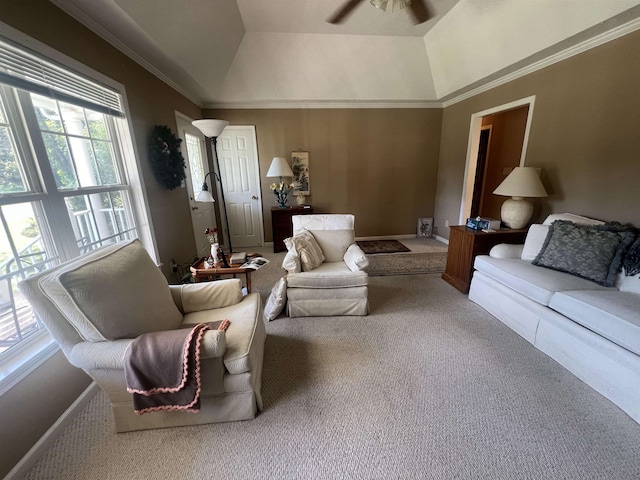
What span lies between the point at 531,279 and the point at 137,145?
3.56 m

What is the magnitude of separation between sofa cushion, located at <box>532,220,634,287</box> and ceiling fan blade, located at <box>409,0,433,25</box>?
85.8 inches

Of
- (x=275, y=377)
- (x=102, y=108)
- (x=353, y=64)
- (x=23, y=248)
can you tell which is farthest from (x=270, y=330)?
(x=353, y=64)

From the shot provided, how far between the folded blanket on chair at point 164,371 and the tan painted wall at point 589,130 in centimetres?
347

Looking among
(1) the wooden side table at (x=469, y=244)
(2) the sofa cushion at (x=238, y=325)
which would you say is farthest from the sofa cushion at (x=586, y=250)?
(2) the sofa cushion at (x=238, y=325)

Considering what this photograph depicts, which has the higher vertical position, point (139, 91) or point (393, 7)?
point (393, 7)

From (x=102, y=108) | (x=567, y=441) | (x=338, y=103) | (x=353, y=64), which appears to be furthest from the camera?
(x=338, y=103)

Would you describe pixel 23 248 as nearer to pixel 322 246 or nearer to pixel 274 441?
pixel 274 441

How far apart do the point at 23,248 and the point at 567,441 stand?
Answer: 9.93 ft

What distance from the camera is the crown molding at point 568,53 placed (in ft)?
6.72

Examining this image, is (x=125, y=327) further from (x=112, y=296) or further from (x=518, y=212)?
(x=518, y=212)

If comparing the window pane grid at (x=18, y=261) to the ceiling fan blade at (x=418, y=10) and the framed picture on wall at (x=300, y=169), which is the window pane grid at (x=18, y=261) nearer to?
the ceiling fan blade at (x=418, y=10)

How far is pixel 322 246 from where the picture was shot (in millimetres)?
2736

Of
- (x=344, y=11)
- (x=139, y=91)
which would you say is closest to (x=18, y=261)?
(x=139, y=91)

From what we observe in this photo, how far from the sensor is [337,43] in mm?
3502
